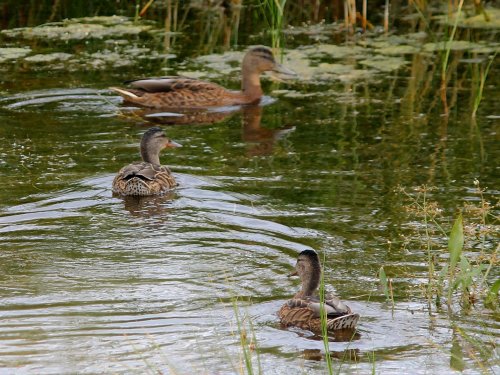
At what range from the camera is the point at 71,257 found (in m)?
8.38

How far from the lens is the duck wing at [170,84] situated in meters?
13.5

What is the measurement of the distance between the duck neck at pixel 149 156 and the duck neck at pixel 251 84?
3053mm

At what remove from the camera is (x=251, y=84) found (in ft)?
45.5

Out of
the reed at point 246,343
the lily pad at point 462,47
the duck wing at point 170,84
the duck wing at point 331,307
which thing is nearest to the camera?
the reed at point 246,343

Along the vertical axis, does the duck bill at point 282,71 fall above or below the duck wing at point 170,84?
above

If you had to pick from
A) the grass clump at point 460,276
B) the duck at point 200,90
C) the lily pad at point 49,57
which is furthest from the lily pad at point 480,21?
the grass clump at point 460,276

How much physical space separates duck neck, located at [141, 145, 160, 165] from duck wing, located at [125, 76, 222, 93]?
2.62 m

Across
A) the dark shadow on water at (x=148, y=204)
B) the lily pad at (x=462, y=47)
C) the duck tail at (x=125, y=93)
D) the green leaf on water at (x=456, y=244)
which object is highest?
the lily pad at (x=462, y=47)

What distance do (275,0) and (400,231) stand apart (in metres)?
4.07

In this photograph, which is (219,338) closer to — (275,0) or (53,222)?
(53,222)

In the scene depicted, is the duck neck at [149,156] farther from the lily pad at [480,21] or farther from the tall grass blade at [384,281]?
the lily pad at [480,21]

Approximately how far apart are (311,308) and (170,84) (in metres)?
6.80

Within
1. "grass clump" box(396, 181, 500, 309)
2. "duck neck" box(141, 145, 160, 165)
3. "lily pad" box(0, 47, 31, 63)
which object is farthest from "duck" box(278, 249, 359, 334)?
"lily pad" box(0, 47, 31, 63)

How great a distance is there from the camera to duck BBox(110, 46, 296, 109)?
13500 millimetres
